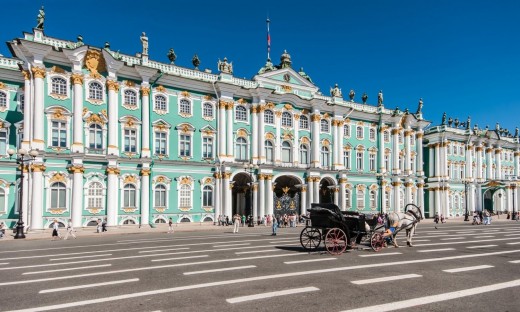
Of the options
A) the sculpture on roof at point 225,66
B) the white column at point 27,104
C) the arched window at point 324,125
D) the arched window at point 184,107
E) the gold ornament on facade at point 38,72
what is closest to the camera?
the gold ornament on facade at point 38,72

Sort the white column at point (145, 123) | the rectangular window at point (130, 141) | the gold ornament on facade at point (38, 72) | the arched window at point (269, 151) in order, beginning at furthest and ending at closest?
the arched window at point (269, 151), the white column at point (145, 123), the rectangular window at point (130, 141), the gold ornament on facade at point (38, 72)

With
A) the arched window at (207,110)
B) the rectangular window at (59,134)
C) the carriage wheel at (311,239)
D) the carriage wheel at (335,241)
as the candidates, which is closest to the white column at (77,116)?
Result: the rectangular window at (59,134)

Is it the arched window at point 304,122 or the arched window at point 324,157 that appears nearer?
the arched window at point 304,122

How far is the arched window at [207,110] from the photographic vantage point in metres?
40.2

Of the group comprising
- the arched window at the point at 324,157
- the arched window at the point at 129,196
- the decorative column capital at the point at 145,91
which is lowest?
the arched window at the point at 129,196

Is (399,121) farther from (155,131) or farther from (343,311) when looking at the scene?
(343,311)

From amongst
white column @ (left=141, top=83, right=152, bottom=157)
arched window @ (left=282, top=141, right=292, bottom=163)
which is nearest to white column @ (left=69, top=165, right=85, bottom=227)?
white column @ (left=141, top=83, right=152, bottom=157)

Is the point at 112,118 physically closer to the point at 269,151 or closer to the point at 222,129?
the point at 222,129

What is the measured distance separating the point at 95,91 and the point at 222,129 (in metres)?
12.7

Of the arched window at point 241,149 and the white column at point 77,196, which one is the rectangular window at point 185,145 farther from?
the white column at point 77,196

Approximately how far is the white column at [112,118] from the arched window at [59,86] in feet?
11.5

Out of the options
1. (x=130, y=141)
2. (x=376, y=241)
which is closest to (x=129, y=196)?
(x=130, y=141)

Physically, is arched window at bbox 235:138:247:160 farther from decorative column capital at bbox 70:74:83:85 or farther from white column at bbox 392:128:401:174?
white column at bbox 392:128:401:174

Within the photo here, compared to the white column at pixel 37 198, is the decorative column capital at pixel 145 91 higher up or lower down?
higher up
